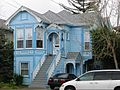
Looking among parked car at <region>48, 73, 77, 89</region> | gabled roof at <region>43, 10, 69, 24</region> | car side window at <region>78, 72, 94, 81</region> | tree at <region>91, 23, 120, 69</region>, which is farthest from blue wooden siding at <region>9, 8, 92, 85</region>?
car side window at <region>78, 72, 94, 81</region>

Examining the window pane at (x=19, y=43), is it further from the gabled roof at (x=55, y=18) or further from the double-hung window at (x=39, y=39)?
the gabled roof at (x=55, y=18)

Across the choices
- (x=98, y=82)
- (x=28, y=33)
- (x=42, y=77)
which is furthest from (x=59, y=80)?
(x=28, y=33)

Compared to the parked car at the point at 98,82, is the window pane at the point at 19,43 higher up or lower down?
higher up

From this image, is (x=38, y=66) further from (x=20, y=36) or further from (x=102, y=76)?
(x=102, y=76)

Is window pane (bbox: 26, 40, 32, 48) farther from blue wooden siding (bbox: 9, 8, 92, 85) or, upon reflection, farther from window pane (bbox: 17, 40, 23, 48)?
window pane (bbox: 17, 40, 23, 48)

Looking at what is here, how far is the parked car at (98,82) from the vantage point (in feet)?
81.6

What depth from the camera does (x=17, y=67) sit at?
4131cm

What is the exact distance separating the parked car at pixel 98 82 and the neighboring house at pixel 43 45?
13.1m

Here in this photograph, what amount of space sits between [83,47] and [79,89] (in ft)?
56.8

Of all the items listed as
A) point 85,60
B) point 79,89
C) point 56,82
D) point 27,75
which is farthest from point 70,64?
point 79,89

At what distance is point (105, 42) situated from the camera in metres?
40.3

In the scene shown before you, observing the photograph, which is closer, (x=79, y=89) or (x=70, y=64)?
(x=79, y=89)

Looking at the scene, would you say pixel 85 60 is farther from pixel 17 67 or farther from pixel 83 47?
pixel 17 67

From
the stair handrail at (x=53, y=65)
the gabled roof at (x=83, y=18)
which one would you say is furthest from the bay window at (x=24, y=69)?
the gabled roof at (x=83, y=18)
